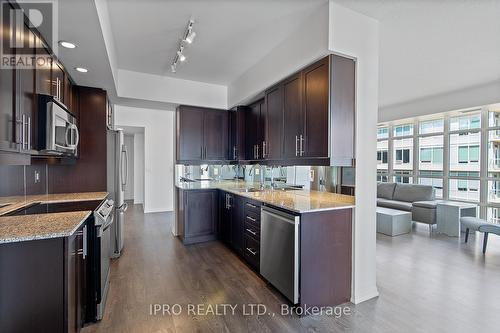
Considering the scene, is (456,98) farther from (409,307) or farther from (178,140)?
(178,140)

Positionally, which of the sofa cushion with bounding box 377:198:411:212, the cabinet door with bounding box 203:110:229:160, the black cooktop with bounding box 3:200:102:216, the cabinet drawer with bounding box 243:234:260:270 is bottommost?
the cabinet drawer with bounding box 243:234:260:270

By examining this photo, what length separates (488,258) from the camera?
3590 mm

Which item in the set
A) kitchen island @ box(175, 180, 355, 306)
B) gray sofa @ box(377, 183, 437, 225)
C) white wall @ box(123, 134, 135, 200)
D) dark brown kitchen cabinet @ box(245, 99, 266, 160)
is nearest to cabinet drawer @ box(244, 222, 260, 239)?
kitchen island @ box(175, 180, 355, 306)

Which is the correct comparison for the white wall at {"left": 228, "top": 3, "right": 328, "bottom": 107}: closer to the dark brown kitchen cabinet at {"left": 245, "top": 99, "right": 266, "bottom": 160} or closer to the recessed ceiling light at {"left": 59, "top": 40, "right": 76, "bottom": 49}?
the dark brown kitchen cabinet at {"left": 245, "top": 99, "right": 266, "bottom": 160}

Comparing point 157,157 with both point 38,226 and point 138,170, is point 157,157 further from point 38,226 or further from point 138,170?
point 38,226

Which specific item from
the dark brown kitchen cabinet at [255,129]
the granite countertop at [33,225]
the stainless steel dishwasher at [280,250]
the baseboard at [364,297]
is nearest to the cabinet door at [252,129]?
the dark brown kitchen cabinet at [255,129]

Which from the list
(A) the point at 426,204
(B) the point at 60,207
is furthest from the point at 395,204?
(B) the point at 60,207

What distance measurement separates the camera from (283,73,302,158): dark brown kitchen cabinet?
279 centimetres

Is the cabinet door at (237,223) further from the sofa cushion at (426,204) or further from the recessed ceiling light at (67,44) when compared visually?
the sofa cushion at (426,204)

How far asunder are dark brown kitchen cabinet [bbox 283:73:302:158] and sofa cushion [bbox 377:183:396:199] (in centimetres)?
477

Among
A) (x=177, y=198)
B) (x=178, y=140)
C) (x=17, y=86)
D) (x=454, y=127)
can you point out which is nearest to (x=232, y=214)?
(x=177, y=198)

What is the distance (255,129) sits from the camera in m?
4.22

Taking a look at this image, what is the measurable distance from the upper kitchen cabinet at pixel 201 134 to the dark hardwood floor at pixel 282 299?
1.58 m

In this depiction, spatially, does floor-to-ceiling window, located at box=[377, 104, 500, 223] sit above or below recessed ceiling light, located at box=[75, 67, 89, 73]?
below
